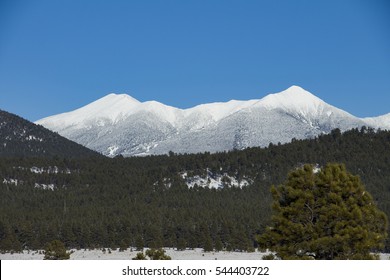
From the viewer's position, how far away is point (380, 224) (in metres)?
38.0

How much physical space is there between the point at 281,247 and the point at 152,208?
16448 cm

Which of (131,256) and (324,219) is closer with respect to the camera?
(324,219)

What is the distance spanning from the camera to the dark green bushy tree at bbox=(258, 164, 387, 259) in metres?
35.3

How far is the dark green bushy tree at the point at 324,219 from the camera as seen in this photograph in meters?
35.3

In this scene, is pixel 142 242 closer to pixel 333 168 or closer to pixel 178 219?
pixel 178 219

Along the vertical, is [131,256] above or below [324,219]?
below

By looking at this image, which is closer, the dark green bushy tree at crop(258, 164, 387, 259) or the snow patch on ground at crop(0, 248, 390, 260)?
the dark green bushy tree at crop(258, 164, 387, 259)

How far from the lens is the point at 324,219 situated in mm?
36344

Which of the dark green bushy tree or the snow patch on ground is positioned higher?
the dark green bushy tree

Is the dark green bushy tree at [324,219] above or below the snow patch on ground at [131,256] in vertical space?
above

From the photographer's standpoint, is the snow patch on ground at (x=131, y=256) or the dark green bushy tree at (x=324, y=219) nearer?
the dark green bushy tree at (x=324, y=219)
